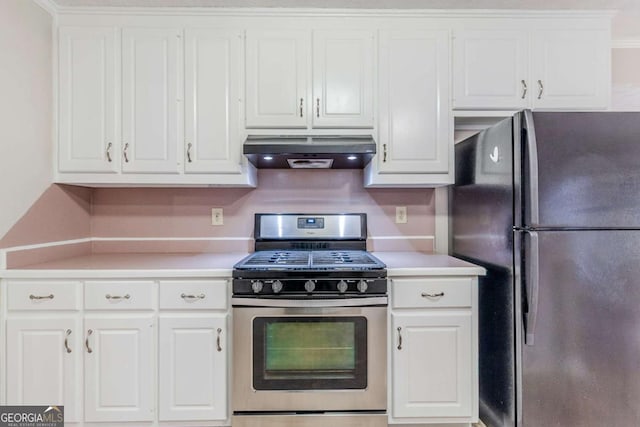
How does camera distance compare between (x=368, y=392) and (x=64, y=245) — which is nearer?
(x=368, y=392)

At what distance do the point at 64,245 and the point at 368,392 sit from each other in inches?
78.4

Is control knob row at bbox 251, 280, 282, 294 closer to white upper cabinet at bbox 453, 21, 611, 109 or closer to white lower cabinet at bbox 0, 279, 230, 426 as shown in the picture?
white lower cabinet at bbox 0, 279, 230, 426

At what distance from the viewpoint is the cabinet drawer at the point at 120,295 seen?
6.01 feet

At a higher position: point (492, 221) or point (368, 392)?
point (492, 221)

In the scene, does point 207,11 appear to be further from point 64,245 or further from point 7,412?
point 7,412

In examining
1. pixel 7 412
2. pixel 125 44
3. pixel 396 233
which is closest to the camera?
pixel 7 412

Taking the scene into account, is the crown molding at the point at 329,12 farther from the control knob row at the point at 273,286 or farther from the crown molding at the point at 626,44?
the control knob row at the point at 273,286

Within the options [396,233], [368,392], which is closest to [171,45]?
[396,233]

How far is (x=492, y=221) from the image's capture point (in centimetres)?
187

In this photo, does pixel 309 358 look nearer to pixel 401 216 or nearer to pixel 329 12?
pixel 401 216

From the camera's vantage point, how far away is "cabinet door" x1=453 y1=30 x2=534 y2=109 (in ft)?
7.15

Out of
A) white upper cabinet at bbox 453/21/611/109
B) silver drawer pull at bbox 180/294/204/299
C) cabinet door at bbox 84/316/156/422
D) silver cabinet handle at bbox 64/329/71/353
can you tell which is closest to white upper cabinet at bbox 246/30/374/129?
white upper cabinet at bbox 453/21/611/109

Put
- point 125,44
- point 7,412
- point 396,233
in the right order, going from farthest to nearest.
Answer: point 396,233, point 125,44, point 7,412

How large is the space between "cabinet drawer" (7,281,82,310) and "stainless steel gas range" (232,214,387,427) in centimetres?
83
